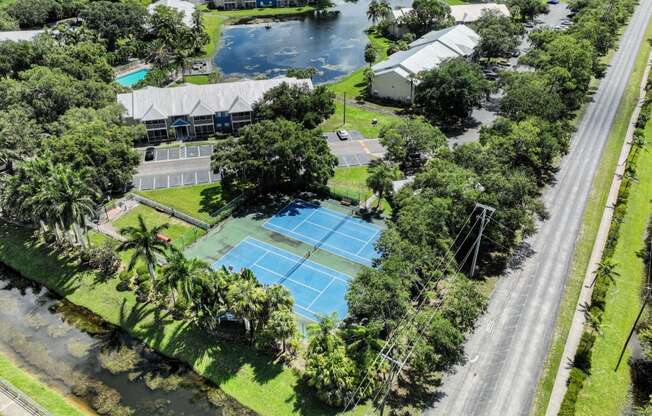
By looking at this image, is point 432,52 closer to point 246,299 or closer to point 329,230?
point 329,230

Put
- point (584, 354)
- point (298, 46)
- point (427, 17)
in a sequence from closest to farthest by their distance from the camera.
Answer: point (584, 354), point (427, 17), point (298, 46)

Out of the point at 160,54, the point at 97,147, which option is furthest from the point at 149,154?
the point at 160,54

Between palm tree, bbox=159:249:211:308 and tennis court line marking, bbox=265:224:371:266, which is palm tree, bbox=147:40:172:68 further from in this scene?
palm tree, bbox=159:249:211:308

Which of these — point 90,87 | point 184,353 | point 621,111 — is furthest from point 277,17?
point 184,353

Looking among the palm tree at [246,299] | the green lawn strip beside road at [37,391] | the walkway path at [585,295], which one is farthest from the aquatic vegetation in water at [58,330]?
the walkway path at [585,295]

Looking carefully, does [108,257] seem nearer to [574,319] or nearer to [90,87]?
[90,87]

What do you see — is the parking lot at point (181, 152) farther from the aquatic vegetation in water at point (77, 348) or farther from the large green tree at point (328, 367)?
the large green tree at point (328, 367)

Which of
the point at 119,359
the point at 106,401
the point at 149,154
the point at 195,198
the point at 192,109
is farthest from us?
the point at 192,109
